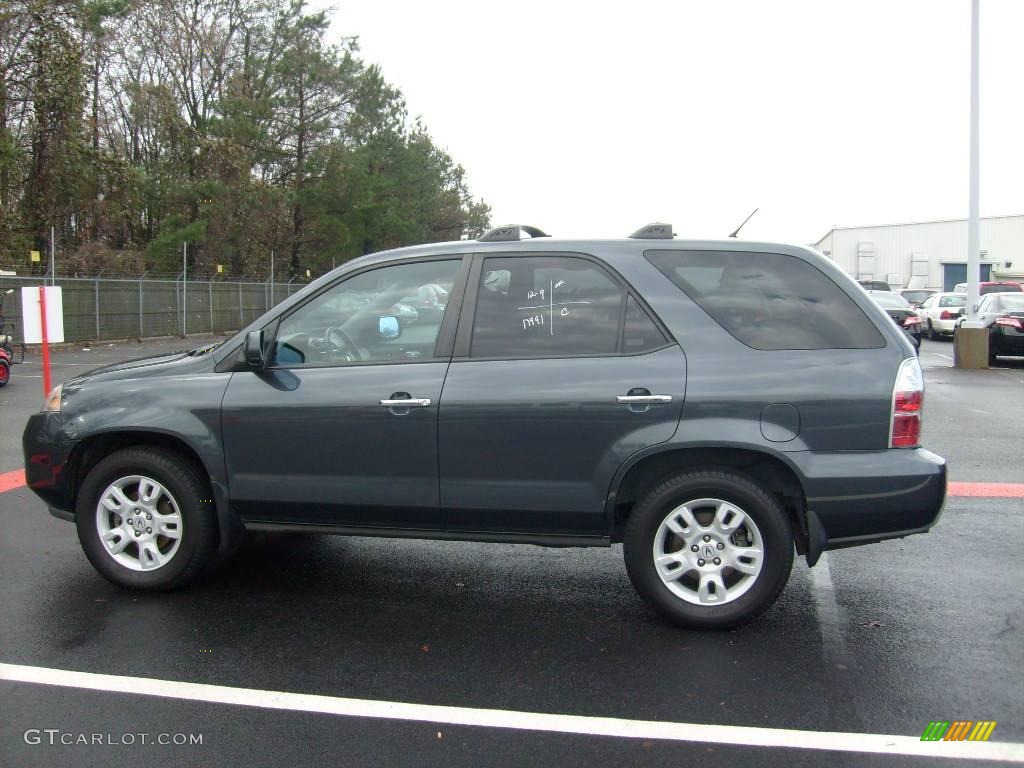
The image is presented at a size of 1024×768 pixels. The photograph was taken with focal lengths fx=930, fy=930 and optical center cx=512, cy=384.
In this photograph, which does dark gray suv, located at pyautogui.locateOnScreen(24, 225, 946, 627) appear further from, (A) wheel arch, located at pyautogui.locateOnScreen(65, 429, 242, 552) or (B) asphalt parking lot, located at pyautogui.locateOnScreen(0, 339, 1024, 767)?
(B) asphalt parking lot, located at pyautogui.locateOnScreen(0, 339, 1024, 767)

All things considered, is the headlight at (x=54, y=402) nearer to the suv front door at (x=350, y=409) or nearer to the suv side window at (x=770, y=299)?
the suv front door at (x=350, y=409)

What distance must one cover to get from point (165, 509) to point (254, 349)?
1038mm

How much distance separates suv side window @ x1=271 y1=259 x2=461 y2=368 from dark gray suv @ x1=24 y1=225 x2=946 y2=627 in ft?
0.04

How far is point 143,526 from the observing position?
4.86 m

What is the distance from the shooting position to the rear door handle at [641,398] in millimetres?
4258

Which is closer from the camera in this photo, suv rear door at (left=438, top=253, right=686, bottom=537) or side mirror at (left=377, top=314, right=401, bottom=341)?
suv rear door at (left=438, top=253, right=686, bottom=537)

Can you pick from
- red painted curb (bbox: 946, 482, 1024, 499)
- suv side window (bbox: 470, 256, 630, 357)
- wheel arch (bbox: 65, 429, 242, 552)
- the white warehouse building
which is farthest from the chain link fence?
the white warehouse building

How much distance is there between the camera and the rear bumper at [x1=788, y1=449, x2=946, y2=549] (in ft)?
13.7

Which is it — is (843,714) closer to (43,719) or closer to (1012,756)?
(1012,756)

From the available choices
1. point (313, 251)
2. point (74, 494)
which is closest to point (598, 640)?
point (74, 494)

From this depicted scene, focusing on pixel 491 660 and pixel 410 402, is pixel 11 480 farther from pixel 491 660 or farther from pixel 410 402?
pixel 491 660

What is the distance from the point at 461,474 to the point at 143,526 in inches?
69.3

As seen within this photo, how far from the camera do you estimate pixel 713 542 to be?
431 centimetres

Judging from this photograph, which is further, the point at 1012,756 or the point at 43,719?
the point at 43,719
